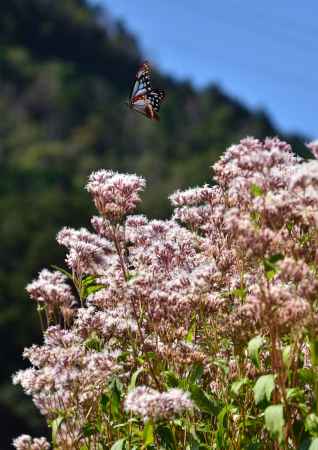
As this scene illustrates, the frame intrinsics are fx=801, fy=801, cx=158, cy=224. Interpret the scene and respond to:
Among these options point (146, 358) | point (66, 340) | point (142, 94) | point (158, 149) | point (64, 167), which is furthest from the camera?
point (158, 149)

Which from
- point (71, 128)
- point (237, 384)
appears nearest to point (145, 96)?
point (237, 384)

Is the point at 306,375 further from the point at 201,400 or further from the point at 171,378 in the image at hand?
the point at 171,378

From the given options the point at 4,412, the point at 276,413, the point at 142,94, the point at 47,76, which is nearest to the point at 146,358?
the point at 276,413

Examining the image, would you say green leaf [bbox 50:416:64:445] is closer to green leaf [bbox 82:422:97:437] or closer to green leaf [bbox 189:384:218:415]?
green leaf [bbox 82:422:97:437]

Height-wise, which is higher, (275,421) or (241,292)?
(241,292)

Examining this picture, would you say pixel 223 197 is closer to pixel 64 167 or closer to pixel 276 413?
pixel 276 413
